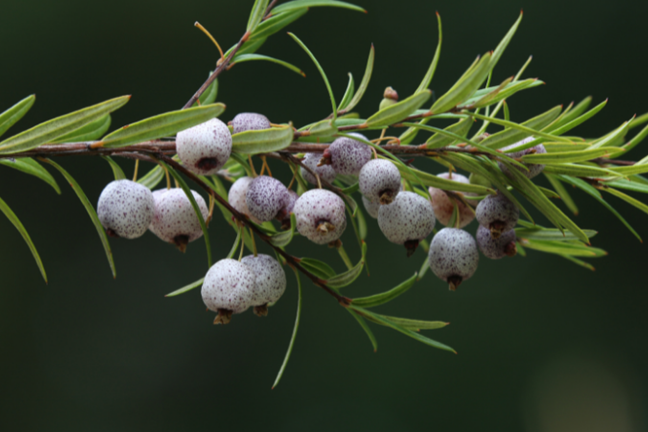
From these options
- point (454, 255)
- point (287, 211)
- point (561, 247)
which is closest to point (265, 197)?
point (287, 211)

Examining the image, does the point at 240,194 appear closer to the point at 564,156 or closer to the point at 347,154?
the point at 347,154

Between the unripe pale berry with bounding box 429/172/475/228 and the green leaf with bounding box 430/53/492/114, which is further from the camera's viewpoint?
the unripe pale berry with bounding box 429/172/475/228

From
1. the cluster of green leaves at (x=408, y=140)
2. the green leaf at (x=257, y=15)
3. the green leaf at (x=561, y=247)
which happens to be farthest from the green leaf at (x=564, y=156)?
the green leaf at (x=257, y=15)

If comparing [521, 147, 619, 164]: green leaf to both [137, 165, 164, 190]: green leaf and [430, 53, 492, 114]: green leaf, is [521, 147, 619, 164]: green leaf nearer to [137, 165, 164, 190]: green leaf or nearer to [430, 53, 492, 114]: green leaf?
[430, 53, 492, 114]: green leaf

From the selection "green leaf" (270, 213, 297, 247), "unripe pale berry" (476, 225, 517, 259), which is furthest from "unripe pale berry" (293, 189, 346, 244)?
"unripe pale berry" (476, 225, 517, 259)

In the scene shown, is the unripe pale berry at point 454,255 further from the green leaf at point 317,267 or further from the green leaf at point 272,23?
the green leaf at point 272,23

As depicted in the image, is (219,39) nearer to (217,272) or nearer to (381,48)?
(381,48)
